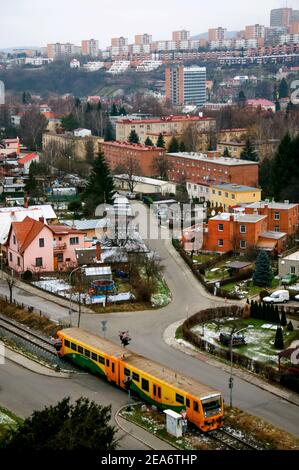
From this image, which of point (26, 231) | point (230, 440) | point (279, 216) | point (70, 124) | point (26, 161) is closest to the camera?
point (230, 440)

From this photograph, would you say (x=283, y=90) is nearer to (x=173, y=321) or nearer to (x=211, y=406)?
(x=173, y=321)

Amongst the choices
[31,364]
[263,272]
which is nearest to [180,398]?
[31,364]

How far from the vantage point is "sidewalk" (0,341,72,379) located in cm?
1465

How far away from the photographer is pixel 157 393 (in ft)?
41.6

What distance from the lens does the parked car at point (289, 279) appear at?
2162cm

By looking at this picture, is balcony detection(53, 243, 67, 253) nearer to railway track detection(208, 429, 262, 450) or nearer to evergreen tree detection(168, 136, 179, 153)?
railway track detection(208, 429, 262, 450)

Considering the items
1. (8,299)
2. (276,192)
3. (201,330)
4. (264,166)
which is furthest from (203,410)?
(264,166)

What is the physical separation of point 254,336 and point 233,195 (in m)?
14.0

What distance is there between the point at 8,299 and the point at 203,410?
31.2 ft

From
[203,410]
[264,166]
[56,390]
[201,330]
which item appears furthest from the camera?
[264,166]

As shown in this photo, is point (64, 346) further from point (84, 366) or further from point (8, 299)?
point (8, 299)

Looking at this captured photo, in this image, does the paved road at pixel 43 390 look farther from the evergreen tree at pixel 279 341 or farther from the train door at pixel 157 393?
the evergreen tree at pixel 279 341

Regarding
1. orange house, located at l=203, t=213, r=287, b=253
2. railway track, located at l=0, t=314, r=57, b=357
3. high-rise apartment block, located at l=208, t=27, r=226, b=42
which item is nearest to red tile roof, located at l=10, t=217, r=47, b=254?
railway track, located at l=0, t=314, r=57, b=357

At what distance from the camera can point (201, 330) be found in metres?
17.7
